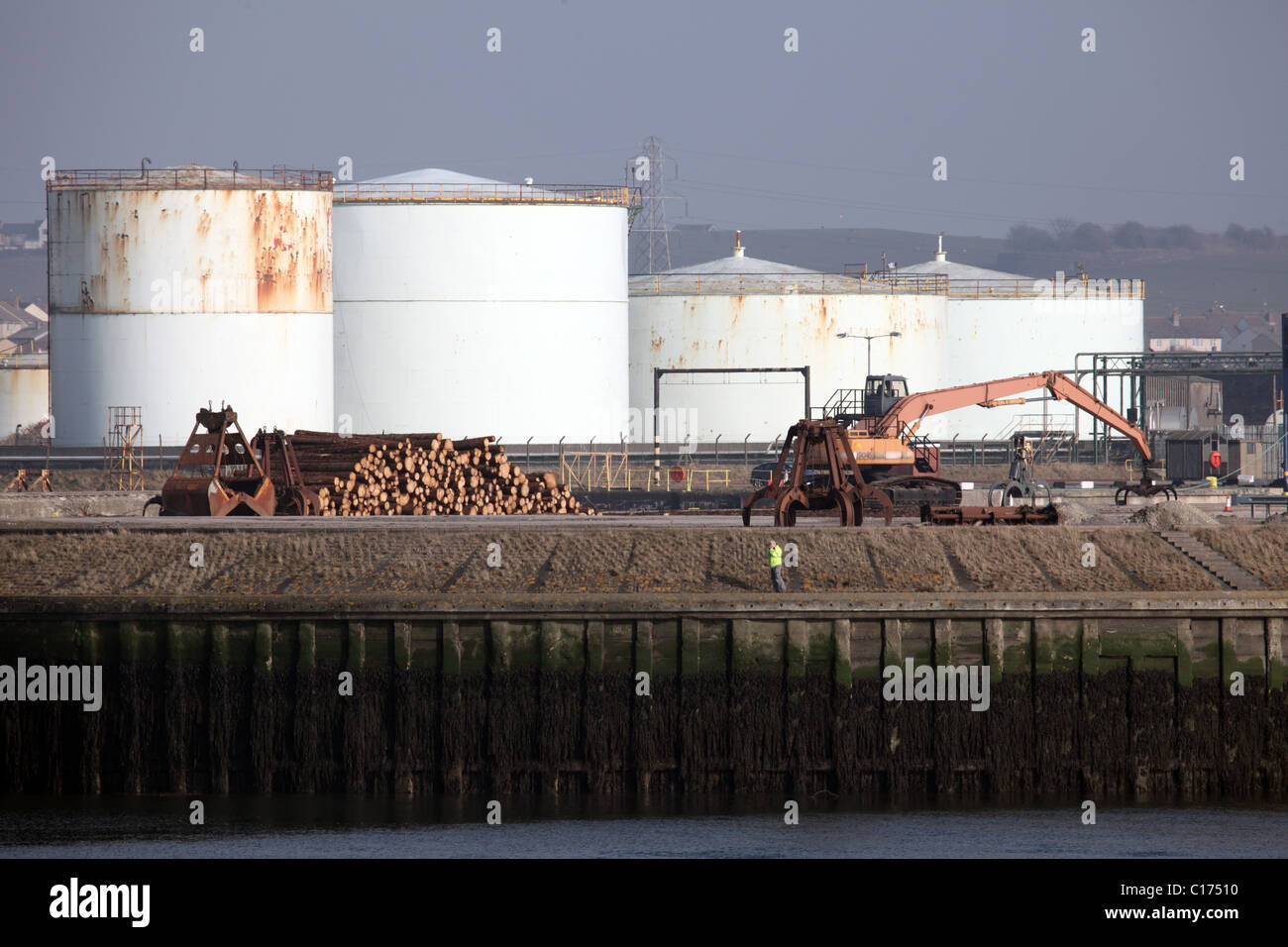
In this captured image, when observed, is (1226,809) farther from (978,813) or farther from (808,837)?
(808,837)

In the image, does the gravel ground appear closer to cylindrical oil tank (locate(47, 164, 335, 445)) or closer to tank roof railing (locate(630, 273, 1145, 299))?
cylindrical oil tank (locate(47, 164, 335, 445))

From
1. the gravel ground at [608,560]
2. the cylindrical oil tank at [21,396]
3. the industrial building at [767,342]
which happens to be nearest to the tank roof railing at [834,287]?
the industrial building at [767,342]

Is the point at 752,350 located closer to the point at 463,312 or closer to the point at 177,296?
the point at 463,312

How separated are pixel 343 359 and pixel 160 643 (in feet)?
109

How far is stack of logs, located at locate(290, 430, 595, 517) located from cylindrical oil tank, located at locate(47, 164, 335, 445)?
13.6 meters

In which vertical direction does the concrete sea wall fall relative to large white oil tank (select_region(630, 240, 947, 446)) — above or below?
below

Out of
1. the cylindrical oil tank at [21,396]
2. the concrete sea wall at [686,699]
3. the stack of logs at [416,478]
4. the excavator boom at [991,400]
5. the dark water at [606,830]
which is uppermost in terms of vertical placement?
the cylindrical oil tank at [21,396]

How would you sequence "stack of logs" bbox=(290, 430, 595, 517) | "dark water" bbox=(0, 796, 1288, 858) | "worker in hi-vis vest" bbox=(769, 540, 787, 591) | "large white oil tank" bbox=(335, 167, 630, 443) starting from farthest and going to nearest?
"large white oil tank" bbox=(335, 167, 630, 443)
"stack of logs" bbox=(290, 430, 595, 517)
"worker in hi-vis vest" bbox=(769, 540, 787, 591)
"dark water" bbox=(0, 796, 1288, 858)

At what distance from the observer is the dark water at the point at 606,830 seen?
65.9 feet

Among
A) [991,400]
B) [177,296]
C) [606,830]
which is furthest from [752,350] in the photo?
[606,830]

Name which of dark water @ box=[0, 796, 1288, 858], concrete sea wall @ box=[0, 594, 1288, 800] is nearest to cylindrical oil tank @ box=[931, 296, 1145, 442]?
concrete sea wall @ box=[0, 594, 1288, 800]

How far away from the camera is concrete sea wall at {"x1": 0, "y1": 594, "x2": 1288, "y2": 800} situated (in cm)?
2266

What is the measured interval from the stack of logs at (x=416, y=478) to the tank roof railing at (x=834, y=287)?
2895 cm

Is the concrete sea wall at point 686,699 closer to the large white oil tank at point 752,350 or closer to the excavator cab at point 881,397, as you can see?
the excavator cab at point 881,397
